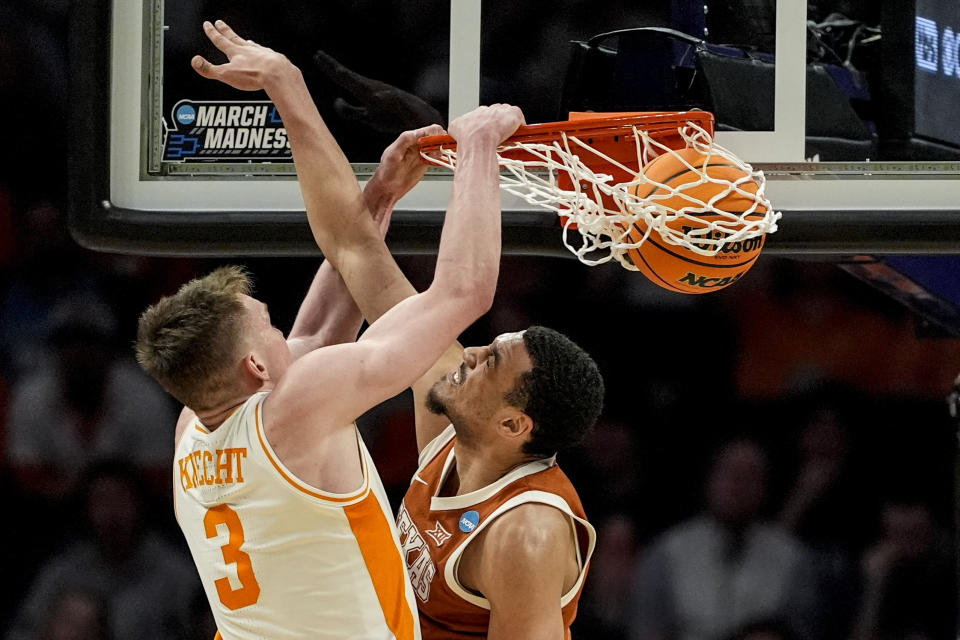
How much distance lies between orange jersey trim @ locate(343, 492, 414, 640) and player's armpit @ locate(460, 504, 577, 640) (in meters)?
0.22

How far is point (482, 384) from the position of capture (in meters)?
2.39

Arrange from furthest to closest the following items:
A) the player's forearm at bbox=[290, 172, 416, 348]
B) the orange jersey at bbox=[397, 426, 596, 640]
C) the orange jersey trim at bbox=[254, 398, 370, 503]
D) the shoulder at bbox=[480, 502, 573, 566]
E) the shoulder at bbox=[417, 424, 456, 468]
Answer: the shoulder at bbox=[417, 424, 456, 468] → the player's forearm at bbox=[290, 172, 416, 348] → the orange jersey at bbox=[397, 426, 596, 640] → the shoulder at bbox=[480, 502, 573, 566] → the orange jersey trim at bbox=[254, 398, 370, 503]

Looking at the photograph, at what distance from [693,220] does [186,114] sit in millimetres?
1515

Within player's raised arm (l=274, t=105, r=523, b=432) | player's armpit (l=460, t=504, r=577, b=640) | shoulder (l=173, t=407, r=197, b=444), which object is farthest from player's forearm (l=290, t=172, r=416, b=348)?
player's armpit (l=460, t=504, r=577, b=640)

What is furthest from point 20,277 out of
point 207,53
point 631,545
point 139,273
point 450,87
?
point 631,545

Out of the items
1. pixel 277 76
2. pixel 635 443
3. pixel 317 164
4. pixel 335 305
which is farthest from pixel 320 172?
pixel 635 443

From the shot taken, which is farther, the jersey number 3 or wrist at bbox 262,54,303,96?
wrist at bbox 262,54,303,96

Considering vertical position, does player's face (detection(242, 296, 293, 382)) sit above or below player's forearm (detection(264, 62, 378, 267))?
below

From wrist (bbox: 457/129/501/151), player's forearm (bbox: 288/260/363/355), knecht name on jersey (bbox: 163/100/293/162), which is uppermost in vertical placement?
knecht name on jersey (bbox: 163/100/293/162)

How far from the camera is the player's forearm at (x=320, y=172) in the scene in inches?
89.6

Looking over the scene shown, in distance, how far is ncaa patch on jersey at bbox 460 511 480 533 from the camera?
2.25 metres

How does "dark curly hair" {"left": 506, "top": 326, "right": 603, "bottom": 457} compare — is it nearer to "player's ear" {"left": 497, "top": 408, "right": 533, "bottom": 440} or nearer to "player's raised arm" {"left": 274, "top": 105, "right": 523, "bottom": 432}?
"player's ear" {"left": 497, "top": 408, "right": 533, "bottom": 440}

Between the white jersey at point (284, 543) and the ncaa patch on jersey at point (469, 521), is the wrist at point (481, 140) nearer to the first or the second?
the white jersey at point (284, 543)

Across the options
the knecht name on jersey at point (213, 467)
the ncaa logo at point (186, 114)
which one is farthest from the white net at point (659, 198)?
the ncaa logo at point (186, 114)
